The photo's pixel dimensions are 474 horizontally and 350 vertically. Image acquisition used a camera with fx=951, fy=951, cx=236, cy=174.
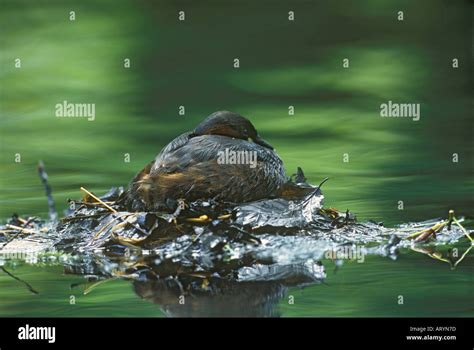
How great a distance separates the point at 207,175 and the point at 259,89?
3082 mm

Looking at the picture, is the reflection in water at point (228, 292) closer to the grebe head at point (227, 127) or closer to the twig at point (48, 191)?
the grebe head at point (227, 127)

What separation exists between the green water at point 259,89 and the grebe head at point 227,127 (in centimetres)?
Result: 99

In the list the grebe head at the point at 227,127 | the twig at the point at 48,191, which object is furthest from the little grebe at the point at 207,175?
the twig at the point at 48,191

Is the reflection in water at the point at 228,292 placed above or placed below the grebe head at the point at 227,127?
below

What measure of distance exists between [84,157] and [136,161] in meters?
0.56

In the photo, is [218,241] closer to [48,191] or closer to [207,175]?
[207,175]

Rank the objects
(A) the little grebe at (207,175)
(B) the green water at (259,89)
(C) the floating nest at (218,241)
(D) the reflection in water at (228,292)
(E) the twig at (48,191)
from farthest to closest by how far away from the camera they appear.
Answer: (B) the green water at (259,89) → (E) the twig at (48,191) → (A) the little grebe at (207,175) → (C) the floating nest at (218,241) → (D) the reflection in water at (228,292)

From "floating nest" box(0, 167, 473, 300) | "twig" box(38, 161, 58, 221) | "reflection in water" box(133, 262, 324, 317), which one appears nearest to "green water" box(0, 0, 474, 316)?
"twig" box(38, 161, 58, 221)

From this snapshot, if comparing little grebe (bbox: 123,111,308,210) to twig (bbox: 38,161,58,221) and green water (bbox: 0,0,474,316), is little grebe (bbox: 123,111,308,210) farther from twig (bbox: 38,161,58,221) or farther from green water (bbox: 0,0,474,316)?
twig (bbox: 38,161,58,221)

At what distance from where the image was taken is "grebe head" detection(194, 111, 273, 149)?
8.23 meters

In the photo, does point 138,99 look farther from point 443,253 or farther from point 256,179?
point 443,253

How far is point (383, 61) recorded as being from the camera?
10.3 metres

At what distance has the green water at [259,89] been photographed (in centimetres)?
918
